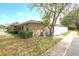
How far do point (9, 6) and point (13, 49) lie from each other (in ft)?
1.87

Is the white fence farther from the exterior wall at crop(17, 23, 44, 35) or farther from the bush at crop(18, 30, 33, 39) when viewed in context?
the bush at crop(18, 30, 33, 39)

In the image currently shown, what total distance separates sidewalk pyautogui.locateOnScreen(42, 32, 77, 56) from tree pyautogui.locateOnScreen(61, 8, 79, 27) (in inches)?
5.0

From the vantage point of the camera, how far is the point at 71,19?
11.6 feet

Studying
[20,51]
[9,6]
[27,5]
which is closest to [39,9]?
[27,5]

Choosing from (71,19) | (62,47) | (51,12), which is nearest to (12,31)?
(51,12)

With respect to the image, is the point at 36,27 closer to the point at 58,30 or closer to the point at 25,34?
the point at 25,34

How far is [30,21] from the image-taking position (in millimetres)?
3502

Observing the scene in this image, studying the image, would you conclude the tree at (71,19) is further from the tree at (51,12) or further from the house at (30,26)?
the house at (30,26)

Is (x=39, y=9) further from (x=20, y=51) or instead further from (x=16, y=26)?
(x=20, y=51)

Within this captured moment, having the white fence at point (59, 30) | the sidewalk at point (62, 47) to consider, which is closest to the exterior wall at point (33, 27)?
the white fence at point (59, 30)

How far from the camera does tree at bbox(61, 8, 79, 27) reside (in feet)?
11.5

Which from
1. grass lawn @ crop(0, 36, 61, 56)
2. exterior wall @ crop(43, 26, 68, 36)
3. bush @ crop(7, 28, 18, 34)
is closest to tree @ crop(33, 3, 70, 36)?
exterior wall @ crop(43, 26, 68, 36)

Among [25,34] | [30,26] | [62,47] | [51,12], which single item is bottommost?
[62,47]

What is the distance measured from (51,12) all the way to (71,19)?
287 mm
